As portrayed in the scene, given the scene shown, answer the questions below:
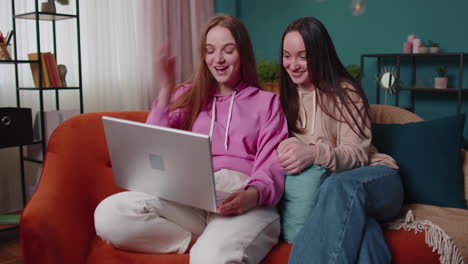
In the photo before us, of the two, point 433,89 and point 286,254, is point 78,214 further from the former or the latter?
point 433,89

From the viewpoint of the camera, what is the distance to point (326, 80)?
67.1 inches

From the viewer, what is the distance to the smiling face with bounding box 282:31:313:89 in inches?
65.5

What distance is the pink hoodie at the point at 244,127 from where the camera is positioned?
5.02 feet

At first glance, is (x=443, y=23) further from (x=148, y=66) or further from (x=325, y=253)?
(x=325, y=253)

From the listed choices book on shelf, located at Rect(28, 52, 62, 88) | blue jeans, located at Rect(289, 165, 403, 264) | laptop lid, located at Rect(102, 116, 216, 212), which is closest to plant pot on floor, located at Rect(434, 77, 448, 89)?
blue jeans, located at Rect(289, 165, 403, 264)

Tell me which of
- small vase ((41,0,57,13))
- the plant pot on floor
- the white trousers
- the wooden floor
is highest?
small vase ((41,0,57,13))

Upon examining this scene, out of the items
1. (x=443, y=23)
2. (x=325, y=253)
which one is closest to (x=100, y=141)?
(x=325, y=253)

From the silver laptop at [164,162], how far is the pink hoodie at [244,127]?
0.58 feet

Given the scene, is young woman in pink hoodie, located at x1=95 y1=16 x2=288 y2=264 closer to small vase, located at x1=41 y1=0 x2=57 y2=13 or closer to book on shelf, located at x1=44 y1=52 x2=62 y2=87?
book on shelf, located at x1=44 y1=52 x2=62 y2=87

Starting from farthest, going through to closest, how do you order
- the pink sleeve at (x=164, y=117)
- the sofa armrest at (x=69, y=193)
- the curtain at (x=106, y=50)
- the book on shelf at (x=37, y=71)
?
the curtain at (x=106, y=50) < the book on shelf at (x=37, y=71) < the pink sleeve at (x=164, y=117) < the sofa armrest at (x=69, y=193)

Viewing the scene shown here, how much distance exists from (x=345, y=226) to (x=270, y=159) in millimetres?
349

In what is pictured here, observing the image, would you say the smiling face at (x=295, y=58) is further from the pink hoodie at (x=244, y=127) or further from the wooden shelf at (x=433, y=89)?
the wooden shelf at (x=433, y=89)

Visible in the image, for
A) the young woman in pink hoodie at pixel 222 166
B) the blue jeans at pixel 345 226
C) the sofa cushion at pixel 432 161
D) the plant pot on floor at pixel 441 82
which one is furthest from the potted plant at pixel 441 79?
the blue jeans at pixel 345 226

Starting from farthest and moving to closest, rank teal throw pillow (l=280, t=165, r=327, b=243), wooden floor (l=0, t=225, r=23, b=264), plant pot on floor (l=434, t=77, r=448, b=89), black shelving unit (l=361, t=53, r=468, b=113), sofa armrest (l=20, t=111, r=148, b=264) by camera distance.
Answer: plant pot on floor (l=434, t=77, r=448, b=89) → black shelving unit (l=361, t=53, r=468, b=113) → wooden floor (l=0, t=225, r=23, b=264) → teal throw pillow (l=280, t=165, r=327, b=243) → sofa armrest (l=20, t=111, r=148, b=264)
